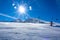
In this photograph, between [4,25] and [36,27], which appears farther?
[36,27]

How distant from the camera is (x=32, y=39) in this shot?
4973 mm

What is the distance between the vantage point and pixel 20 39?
4855mm

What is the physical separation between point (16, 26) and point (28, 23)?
888mm

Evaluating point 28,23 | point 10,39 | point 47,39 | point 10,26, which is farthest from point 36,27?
point 10,39

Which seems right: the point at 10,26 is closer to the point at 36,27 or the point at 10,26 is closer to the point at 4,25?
the point at 4,25

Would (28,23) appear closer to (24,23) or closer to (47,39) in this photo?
(24,23)

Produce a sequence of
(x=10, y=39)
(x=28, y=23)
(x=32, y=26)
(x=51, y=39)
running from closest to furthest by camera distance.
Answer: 1. (x=10, y=39)
2. (x=51, y=39)
3. (x=28, y=23)
4. (x=32, y=26)

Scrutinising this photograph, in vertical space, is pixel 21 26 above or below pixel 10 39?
above

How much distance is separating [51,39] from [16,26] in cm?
339

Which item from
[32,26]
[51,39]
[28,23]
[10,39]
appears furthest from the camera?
[32,26]

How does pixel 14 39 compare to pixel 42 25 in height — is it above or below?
below

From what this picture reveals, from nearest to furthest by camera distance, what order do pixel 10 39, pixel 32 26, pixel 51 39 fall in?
pixel 10 39, pixel 51 39, pixel 32 26

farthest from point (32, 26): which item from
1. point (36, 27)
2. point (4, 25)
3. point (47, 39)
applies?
point (47, 39)

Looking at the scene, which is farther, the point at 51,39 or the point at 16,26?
the point at 16,26
